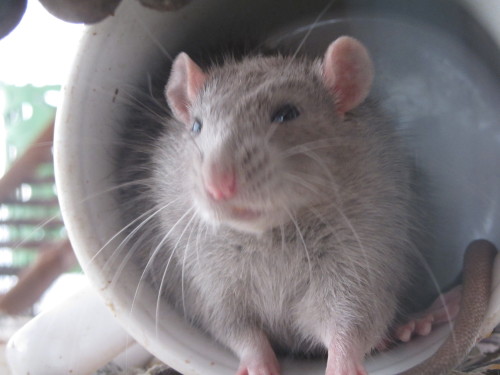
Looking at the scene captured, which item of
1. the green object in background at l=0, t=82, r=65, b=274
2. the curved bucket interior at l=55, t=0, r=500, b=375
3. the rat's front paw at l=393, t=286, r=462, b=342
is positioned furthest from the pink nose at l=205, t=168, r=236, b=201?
the green object in background at l=0, t=82, r=65, b=274

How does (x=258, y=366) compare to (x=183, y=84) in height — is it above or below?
below

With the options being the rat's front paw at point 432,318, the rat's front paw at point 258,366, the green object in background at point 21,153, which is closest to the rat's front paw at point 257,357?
the rat's front paw at point 258,366

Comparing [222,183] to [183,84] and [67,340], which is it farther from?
[67,340]

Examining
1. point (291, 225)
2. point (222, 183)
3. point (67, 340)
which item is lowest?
point (67, 340)

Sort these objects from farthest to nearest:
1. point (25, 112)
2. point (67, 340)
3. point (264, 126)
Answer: point (25, 112), point (67, 340), point (264, 126)

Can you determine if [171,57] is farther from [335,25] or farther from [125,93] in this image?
[335,25]

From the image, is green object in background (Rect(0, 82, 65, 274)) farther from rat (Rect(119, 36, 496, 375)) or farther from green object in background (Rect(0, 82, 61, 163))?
rat (Rect(119, 36, 496, 375))

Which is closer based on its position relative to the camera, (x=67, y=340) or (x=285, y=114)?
(x=285, y=114)

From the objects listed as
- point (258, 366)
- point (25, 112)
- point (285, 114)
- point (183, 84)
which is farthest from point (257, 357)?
point (25, 112)

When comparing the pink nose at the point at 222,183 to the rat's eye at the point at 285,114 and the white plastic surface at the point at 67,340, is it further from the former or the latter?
the white plastic surface at the point at 67,340
